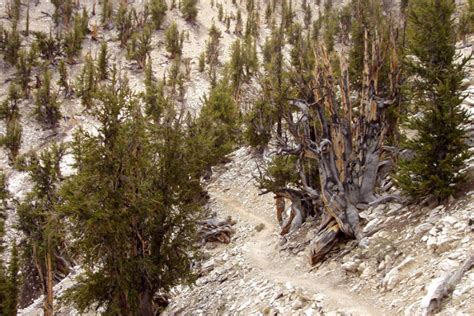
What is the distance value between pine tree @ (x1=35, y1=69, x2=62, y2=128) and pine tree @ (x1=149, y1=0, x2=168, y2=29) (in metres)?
18.8

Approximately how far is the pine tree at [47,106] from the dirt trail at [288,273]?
18.1m

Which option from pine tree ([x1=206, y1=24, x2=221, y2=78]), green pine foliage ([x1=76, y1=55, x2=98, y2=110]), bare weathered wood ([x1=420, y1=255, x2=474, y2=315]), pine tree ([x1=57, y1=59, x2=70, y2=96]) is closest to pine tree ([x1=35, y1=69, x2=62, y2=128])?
green pine foliage ([x1=76, y1=55, x2=98, y2=110])

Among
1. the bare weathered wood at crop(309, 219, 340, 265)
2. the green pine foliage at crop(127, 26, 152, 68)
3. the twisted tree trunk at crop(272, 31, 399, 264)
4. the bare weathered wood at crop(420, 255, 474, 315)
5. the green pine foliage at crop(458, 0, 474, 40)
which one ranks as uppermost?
the green pine foliage at crop(127, 26, 152, 68)

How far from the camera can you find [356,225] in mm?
9836

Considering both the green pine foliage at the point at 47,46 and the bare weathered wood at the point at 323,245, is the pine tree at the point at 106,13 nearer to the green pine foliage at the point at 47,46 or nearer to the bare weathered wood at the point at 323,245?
the green pine foliage at the point at 47,46

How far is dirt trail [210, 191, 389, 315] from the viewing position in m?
7.33

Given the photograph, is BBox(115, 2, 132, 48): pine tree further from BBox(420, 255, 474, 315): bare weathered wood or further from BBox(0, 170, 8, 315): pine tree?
BBox(420, 255, 474, 315): bare weathered wood

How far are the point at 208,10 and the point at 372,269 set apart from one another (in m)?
50.5

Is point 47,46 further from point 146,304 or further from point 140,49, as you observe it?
point 146,304

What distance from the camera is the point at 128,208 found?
9914 millimetres

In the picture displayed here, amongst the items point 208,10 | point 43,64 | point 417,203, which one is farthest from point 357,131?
point 208,10

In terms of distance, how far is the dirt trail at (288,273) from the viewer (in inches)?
289

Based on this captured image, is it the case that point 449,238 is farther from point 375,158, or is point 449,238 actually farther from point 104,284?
point 104,284

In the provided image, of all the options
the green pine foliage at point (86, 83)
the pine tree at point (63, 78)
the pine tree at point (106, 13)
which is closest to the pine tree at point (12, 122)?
the pine tree at point (63, 78)
